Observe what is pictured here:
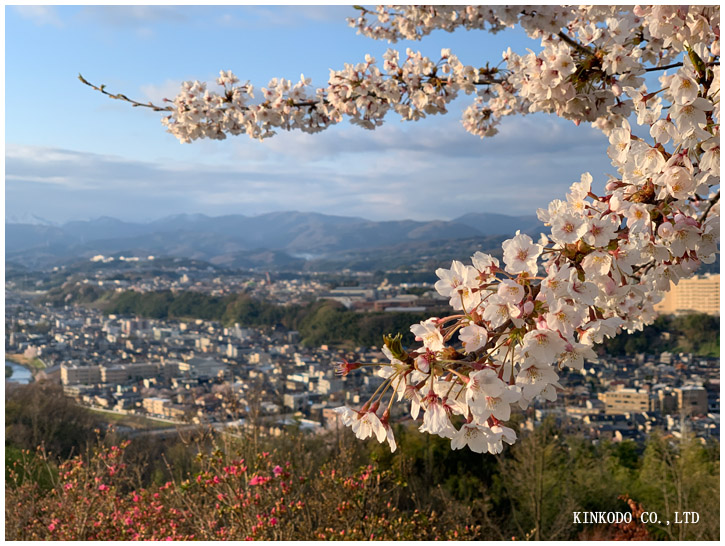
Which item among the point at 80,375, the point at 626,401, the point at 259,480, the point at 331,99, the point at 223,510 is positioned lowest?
the point at 80,375

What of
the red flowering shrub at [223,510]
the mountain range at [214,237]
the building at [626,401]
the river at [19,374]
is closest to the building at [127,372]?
the river at [19,374]

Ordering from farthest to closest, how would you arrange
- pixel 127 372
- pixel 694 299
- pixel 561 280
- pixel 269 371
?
pixel 127 372
pixel 694 299
pixel 269 371
pixel 561 280

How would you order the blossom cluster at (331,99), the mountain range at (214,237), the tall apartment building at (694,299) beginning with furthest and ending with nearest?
the mountain range at (214,237) < the tall apartment building at (694,299) < the blossom cluster at (331,99)

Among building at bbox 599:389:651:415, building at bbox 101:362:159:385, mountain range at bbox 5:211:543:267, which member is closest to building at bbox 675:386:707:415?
building at bbox 599:389:651:415

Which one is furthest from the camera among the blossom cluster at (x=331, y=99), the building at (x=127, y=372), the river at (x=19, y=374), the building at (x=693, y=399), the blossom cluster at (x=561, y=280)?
the building at (x=127, y=372)

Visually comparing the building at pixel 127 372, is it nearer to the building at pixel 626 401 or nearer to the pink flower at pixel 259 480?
the building at pixel 626 401

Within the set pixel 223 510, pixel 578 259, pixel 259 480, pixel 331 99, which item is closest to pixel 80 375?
pixel 223 510

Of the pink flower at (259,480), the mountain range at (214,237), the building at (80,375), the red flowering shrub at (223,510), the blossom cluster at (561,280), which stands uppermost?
the mountain range at (214,237)

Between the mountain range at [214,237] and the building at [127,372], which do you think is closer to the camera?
the building at [127,372]

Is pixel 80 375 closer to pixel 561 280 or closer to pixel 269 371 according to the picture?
pixel 269 371
